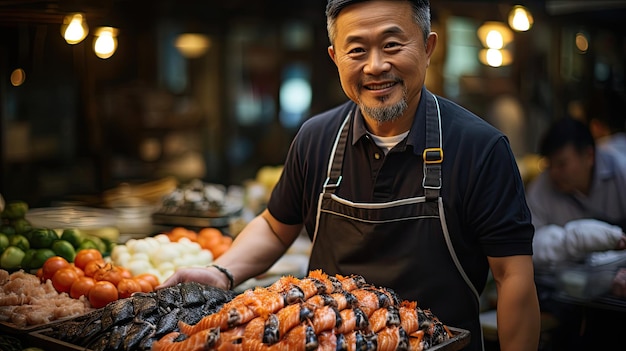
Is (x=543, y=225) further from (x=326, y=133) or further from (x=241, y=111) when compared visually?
(x=241, y=111)

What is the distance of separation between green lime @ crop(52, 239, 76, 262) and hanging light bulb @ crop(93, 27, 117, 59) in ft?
3.26

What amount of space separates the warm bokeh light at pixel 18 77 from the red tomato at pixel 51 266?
1.04 meters

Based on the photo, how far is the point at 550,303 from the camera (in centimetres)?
425

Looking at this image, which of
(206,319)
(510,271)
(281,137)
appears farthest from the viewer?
(281,137)

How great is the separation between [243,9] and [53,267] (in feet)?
21.6

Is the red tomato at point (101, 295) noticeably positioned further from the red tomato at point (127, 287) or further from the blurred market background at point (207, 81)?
the blurred market background at point (207, 81)

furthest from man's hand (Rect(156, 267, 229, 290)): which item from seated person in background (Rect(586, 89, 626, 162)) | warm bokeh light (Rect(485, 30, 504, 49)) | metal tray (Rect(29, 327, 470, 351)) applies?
warm bokeh light (Rect(485, 30, 504, 49))

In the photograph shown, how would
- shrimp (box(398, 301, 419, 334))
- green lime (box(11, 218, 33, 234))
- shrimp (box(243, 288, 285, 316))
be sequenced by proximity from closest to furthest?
shrimp (box(243, 288, 285, 316)) → shrimp (box(398, 301, 419, 334)) → green lime (box(11, 218, 33, 234))

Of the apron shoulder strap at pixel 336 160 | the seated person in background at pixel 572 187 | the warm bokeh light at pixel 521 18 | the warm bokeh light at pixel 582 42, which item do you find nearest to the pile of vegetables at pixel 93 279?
the apron shoulder strap at pixel 336 160

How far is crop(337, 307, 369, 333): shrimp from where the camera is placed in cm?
195

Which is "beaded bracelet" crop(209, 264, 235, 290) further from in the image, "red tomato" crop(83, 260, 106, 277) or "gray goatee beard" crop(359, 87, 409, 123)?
"gray goatee beard" crop(359, 87, 409, 123)

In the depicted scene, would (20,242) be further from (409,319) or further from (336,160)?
(409,319)

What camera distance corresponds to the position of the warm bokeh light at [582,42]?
239 inches

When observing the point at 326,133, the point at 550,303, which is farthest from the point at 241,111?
the point at 326,133
